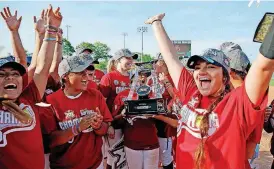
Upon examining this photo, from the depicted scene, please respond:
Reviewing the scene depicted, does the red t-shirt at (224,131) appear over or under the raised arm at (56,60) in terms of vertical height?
under

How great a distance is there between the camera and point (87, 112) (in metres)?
3.43

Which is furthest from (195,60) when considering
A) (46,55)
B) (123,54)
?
(123,54)

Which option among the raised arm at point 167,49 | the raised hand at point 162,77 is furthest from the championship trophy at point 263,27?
the raised hand at point 162,77

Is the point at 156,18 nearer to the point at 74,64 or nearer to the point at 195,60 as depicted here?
the point at 195,60

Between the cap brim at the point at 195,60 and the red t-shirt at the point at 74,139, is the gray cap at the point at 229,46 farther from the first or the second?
the red t-shirt at the point at 74,139

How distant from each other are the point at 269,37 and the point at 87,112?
7.20 feet

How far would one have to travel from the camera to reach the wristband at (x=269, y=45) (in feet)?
5.49

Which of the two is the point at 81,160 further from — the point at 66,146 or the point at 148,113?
the point at 148,113

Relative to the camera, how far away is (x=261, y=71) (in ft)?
5.97

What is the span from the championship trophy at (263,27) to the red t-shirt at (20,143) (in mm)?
1838

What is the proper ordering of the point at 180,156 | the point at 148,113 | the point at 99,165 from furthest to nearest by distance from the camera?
the point at 148,113 < the point at 99,165 < the point at 180,156

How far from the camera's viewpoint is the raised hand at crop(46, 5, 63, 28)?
3.16 m

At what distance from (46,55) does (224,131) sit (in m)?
1.69

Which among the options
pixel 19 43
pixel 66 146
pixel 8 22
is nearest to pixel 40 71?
pixel 19 43
